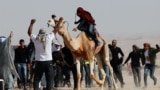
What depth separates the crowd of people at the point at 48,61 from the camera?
1430cm

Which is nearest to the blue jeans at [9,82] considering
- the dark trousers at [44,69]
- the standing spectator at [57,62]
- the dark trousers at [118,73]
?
the dark trousers at [44,69]

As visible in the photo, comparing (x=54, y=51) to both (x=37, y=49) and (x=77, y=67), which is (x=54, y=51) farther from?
(x=37, y=49)

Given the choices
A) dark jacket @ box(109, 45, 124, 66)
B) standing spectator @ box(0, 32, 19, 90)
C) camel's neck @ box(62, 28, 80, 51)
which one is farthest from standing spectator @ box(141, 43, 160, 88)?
standing spectator @ box(0, 32, 19, 90)

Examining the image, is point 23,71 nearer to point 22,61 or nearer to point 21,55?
point 22,61

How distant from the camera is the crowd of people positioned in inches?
563

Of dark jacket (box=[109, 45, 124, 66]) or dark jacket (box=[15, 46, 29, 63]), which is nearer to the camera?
dark jacket (box=[15, 46, 29, 63])

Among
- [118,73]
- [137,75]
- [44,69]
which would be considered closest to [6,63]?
[44,69]

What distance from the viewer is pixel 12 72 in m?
16.4

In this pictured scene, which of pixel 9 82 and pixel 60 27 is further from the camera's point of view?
pixel 9 82

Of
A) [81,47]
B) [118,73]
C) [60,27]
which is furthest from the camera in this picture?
[118,73]

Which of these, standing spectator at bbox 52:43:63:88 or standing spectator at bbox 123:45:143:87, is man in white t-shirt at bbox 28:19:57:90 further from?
standing spectator at bbox 123:45:143:87

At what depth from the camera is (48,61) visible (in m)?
14.2

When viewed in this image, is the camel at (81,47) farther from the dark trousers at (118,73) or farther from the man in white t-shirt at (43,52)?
the dark trousers at (118,73)

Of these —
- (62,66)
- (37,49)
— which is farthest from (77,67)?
(62,66)
